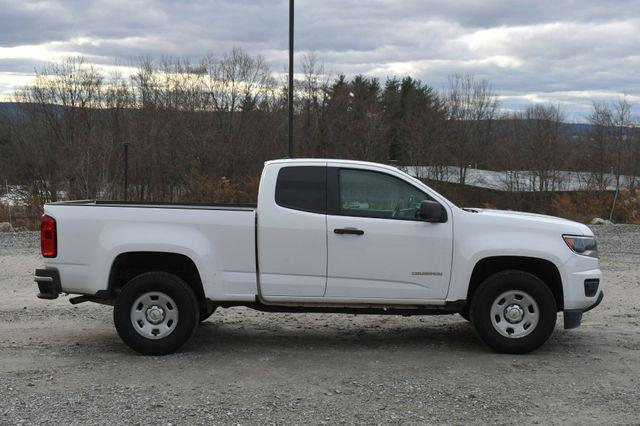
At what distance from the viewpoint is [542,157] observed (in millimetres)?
47438

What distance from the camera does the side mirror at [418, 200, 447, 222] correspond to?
6125mm

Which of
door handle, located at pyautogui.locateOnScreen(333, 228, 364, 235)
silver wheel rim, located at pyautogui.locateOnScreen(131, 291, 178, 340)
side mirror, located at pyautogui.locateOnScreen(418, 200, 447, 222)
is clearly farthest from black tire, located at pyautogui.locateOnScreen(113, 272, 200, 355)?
side mirror, located at pyautogui.locateOnScreen(418, 200, 447, 222)

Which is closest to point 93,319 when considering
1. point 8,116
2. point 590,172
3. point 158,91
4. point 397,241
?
point 397,241

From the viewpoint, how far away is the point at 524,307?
635 cm

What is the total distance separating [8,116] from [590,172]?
4188cm

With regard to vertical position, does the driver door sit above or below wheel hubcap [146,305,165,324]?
above

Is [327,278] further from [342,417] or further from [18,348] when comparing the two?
[18,348]

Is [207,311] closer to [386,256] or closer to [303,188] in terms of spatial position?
[303,188]

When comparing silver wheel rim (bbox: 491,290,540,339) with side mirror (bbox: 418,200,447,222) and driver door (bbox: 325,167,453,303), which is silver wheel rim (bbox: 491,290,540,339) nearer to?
driver door (bbox: 325,167,453,303)

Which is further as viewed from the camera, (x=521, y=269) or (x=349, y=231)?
(x=521, y=269)

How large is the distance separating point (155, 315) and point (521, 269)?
370 centimetres

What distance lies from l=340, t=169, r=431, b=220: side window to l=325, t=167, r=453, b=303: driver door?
0.07 ft

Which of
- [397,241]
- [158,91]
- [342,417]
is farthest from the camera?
[158,91]

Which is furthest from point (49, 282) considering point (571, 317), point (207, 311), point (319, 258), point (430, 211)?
point (571, 317)
